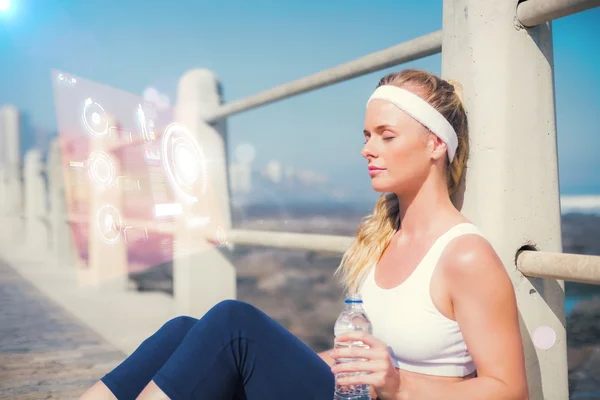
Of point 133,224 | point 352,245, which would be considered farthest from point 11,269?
point 352,245

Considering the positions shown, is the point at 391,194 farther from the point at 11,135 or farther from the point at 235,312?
the point at 11,135

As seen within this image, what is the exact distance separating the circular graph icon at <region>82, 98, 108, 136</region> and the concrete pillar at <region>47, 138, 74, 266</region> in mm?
1317

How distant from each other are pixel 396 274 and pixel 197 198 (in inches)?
58.1

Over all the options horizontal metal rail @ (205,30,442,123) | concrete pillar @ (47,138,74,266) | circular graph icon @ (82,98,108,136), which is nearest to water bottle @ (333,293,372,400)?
horizontal metal rail @ (205,30,442,123)

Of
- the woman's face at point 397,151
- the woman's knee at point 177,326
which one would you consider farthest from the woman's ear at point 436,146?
the woman's knee at point 177,326

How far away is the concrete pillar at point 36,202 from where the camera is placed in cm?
652

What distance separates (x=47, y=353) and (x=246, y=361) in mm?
1691

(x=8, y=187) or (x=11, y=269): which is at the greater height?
(x=8, y=187)

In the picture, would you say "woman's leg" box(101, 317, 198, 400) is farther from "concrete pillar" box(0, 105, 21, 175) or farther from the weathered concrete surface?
"concrete pillar" box(0, 105, 21, 175)

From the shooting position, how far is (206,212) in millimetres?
2400

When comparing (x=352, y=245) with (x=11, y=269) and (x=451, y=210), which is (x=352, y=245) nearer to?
(x=451, y=210)

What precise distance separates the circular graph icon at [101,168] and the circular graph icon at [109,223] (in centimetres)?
22

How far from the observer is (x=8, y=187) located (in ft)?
27.6

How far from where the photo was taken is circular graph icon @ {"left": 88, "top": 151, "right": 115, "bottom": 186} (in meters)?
4.26
